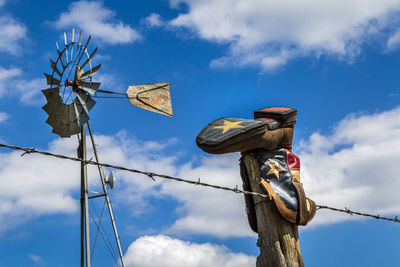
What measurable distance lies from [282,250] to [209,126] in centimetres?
192

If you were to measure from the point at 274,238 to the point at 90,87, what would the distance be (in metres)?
7.12

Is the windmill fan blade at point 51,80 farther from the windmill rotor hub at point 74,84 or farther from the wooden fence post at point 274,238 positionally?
the wooden fence post at point 274,238

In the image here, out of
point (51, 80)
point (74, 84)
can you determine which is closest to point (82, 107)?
point (74, 84)

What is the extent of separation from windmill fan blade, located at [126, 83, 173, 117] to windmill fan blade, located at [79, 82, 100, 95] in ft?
2.89

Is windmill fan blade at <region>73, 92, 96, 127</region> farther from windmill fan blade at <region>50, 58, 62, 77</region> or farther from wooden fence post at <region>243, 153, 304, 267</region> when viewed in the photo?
wooden fence post at <region>243, 153, 304, 267</region>

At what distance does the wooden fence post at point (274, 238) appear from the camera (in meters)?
6.18

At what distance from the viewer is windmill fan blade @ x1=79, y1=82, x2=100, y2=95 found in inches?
464

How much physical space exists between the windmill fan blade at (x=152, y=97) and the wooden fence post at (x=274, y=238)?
5.22 meters

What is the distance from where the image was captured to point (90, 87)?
1184cm

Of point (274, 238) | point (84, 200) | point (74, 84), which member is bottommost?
point (274, 238)

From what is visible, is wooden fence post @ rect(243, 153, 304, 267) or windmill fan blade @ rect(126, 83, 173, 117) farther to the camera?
windmill fan blade @ rect(126, 83, 173, 117)

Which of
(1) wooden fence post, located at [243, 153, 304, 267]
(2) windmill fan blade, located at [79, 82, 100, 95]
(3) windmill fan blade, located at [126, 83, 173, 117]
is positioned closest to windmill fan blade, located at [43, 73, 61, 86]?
(2) windmill fan blade, located at [79, 82, 100, 95]

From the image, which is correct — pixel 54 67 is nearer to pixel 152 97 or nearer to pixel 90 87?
pixel 90 87

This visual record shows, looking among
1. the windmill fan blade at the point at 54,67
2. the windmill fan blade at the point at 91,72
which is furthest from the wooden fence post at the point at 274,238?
the windmill fan blade at the point at 54,67
